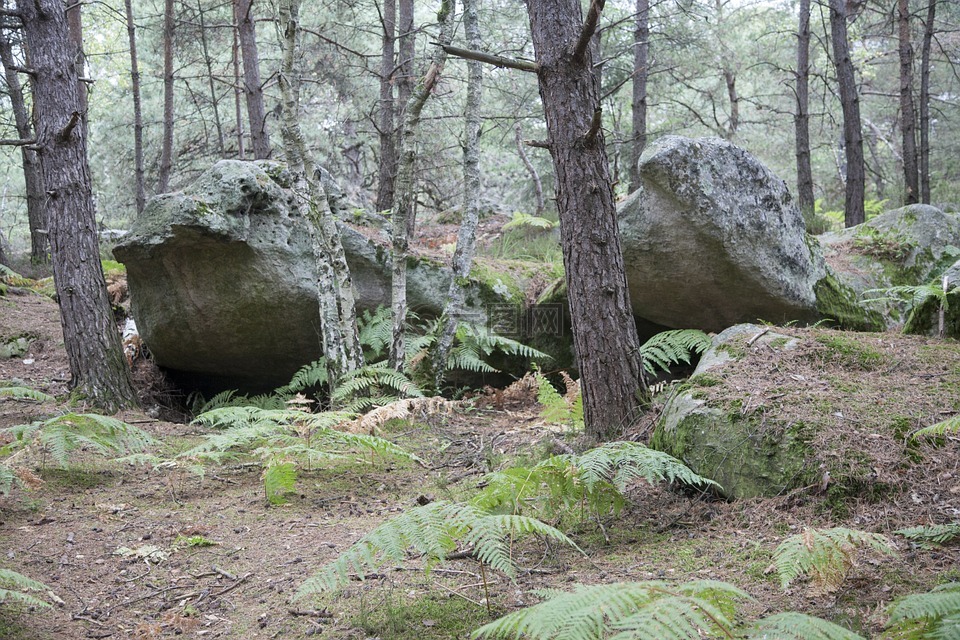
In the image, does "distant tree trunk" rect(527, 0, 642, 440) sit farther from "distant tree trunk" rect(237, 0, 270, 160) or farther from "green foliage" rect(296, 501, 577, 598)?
"distant tree trunk" rect(237, 0, 270, 160)

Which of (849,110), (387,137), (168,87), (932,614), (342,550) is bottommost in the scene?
(342,550)

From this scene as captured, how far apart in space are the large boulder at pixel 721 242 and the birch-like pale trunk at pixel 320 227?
2776 mm

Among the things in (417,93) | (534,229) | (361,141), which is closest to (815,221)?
(534,229)

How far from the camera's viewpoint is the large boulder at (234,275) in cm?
684

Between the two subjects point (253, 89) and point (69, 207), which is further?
point (253, 89)

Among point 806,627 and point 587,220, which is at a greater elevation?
point 587,220

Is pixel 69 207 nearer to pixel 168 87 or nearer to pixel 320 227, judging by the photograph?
pixel 320 227

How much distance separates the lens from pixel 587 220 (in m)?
4.34

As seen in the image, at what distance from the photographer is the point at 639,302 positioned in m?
6.87

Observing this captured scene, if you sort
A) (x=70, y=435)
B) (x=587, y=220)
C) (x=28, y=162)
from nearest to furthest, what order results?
(x=70, y=435) → (x=587, y=220) → (x=28, y=162)

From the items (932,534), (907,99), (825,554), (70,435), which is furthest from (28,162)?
(907,99)

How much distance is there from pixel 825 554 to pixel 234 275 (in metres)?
6.22

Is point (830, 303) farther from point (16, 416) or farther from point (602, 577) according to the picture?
point (16, 416)

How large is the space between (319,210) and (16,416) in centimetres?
314
